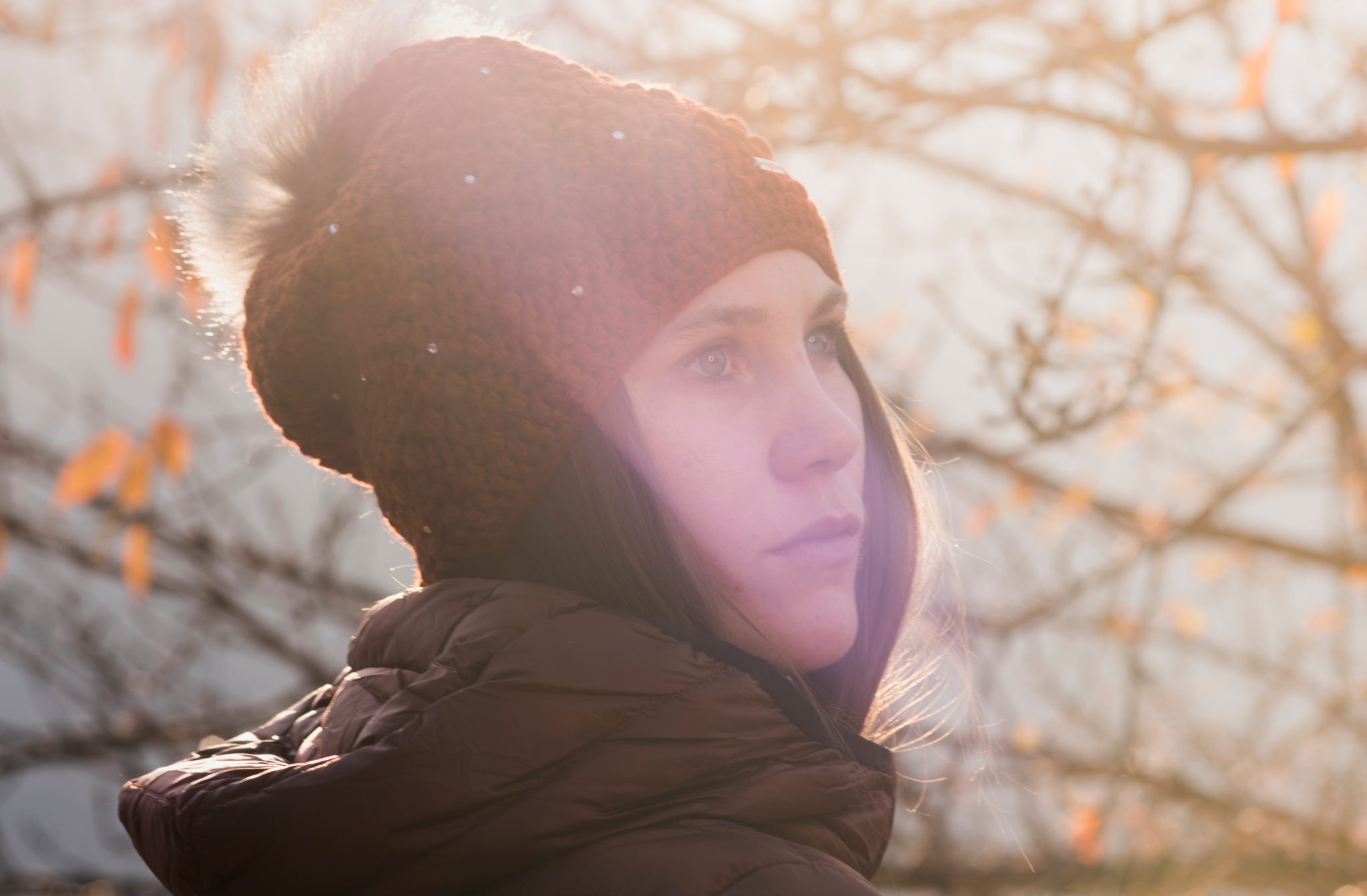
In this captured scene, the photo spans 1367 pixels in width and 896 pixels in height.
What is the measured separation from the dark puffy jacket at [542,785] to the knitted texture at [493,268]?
16 cm

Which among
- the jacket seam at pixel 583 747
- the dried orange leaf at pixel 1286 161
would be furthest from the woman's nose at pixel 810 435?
the dried orange leaf at pixel 1286 161

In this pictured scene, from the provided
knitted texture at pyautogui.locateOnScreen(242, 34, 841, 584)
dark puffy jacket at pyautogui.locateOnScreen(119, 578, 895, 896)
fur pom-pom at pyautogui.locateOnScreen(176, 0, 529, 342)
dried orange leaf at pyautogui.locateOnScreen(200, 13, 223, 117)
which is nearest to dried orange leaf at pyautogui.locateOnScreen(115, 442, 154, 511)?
dried orange leaf at pyautogui.locateOnScreen(200, 13, 223, 117)

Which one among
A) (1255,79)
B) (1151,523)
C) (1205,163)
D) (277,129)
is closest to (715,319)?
(277,129)

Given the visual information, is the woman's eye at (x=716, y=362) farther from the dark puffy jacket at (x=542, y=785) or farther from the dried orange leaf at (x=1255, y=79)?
the dried orange leaf at (x=1255, y=79)

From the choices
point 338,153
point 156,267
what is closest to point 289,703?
point 156,267

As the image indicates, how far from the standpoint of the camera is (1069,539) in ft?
9.09

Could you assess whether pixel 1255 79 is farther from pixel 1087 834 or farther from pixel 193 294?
pixel 1087 834

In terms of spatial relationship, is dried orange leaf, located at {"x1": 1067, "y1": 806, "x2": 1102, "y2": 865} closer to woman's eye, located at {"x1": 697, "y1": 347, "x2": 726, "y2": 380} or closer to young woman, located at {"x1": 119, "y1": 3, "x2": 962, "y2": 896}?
young woman, located at {"x1": 119, "y1": 3, "x2": 962, "y2": 896}

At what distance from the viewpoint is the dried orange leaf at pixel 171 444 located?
8.71 feet

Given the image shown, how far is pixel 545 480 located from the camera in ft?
3.54

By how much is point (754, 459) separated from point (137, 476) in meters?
2.05

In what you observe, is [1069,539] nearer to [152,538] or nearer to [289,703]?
[289,703]

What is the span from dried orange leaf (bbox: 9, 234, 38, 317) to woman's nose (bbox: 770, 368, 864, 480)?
2177 mm

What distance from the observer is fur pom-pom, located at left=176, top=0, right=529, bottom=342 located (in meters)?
1.25
